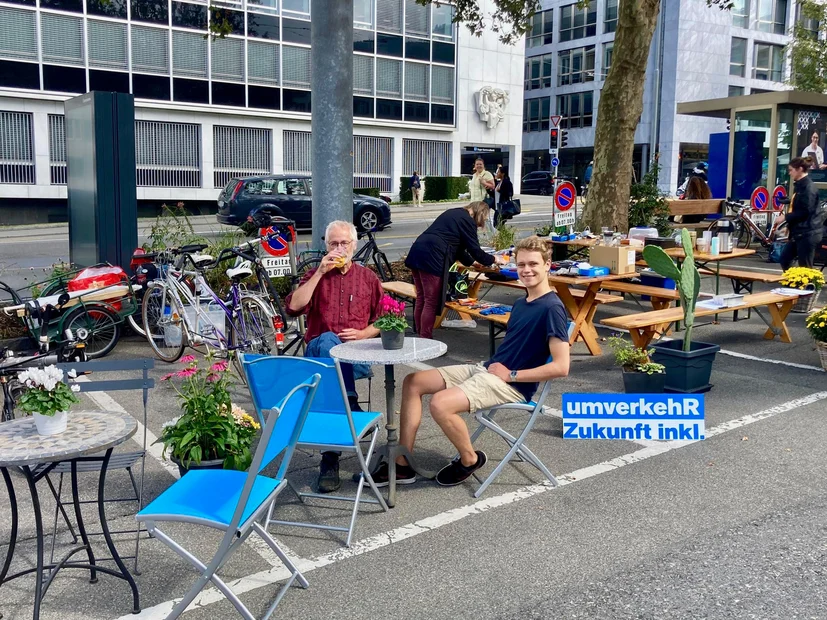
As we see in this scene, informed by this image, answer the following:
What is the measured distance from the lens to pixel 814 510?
182 inches

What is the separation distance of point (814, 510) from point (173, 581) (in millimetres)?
3378

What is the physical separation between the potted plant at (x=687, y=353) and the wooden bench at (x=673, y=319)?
0.52 metres

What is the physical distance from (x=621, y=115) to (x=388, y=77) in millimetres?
23223

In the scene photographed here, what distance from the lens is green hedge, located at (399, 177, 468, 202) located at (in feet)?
120

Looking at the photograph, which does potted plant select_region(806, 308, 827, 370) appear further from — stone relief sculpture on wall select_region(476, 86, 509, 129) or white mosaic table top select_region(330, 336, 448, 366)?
stone relief sculpture on wall select_region(476, 86, 509, 129)

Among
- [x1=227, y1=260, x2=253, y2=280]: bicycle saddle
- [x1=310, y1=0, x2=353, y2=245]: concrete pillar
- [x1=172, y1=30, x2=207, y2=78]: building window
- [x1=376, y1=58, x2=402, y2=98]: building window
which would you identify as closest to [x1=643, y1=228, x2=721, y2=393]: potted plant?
[x1=227, y1=260, x2=253, y2=280]: bicycle saddle

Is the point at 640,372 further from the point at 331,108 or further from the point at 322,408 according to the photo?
the point at 331,108

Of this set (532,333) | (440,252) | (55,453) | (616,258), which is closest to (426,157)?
(616,258)

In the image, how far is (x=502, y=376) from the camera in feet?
16.5

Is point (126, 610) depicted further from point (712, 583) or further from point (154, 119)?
point (154, 119)

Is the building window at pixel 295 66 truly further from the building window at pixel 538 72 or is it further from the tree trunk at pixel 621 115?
the building window at pixel 538 72

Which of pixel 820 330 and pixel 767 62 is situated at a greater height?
pixel 767 62

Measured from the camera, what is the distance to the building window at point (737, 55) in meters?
51.5

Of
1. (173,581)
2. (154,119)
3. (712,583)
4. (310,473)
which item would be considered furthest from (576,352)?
(154,119)
